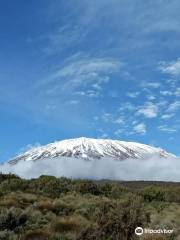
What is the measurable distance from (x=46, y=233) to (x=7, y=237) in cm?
126

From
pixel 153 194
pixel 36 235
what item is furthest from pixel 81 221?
pixel 153 194

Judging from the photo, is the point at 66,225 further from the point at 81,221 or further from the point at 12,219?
the point at 12,219

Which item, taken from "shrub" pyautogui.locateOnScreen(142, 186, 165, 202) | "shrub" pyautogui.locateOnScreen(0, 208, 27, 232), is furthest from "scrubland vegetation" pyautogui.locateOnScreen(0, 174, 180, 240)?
"shrub" pyautogui.locateOnScreen(142, 186, 165, 202)

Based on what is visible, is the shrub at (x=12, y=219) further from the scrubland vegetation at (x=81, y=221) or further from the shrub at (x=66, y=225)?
the shrub at (x=66, y=225)

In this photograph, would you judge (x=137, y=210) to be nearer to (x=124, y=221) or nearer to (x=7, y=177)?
(x=124, y=221)

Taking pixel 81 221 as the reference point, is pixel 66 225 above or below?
below

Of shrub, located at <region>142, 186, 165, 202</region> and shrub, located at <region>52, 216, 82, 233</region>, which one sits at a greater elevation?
shrub, located at <region>142, 186, 165, 202</region>

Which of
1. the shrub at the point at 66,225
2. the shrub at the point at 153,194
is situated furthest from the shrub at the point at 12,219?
the shrub at the point at 153,194

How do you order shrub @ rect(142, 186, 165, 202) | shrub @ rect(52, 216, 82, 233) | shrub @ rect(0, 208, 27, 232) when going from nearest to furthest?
shrub @ rect(52, 216, 82, 233), shrub @ rect(0, 208, 27, 232), shrub @ rect(142, 186, 165, 202)

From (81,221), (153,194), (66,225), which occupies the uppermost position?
(153,194)

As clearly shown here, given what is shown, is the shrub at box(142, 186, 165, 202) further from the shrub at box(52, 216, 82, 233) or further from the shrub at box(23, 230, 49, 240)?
the shrub at box(23, 230, 49, 240)

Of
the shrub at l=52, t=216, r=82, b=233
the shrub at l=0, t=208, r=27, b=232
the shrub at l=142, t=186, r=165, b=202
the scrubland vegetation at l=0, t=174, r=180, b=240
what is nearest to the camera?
the scrubland vegetation at l=0, t=174, r=180, b=240

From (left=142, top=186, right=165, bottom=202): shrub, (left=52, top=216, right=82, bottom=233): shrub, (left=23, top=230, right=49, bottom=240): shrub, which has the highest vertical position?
(left=142, top=186, right=165, bottom=202): shrub

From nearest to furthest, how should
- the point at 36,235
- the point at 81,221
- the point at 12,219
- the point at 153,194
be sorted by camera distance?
the point at 36,235
the point at 81,221
the point at 12,219
the point at 153,194
